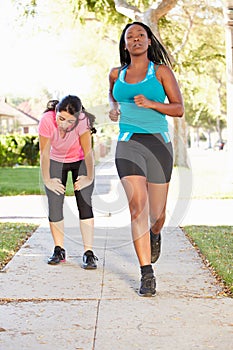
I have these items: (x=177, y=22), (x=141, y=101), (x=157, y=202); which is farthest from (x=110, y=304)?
(x=177, y=22)

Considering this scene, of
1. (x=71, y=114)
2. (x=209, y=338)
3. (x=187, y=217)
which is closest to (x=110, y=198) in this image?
(x=187, y=217)

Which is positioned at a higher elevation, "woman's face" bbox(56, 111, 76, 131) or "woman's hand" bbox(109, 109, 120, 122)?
"woman's hand" bbox(109, 109, 120, 122)

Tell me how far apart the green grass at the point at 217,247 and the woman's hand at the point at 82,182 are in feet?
4.51

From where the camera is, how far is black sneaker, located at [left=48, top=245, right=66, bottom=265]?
20.0ft

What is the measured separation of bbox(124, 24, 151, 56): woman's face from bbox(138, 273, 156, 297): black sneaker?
1.75m

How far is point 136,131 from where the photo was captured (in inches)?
199

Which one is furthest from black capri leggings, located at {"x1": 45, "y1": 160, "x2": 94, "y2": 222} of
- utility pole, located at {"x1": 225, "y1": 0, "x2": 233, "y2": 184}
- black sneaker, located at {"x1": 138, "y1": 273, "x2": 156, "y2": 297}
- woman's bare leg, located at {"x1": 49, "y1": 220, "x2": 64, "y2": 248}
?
utility pole, located at {"x1": 225, "y1": 0, "x2": 233, "y2": 184}

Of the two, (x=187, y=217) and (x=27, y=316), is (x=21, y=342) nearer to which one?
(x=27, y=316)

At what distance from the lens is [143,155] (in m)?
5.06

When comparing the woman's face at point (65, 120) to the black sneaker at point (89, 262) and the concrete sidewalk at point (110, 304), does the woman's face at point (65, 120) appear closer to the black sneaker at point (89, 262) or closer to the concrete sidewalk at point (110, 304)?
the black sneaker at point (89, 262)

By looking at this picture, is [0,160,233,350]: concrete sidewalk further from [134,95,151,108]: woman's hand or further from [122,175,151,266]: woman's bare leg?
[134,95,151,108]: woman's hand

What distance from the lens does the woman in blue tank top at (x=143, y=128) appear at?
4957 mm

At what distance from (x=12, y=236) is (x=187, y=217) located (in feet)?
10.6

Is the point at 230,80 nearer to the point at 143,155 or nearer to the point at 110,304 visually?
the point at 143,155
